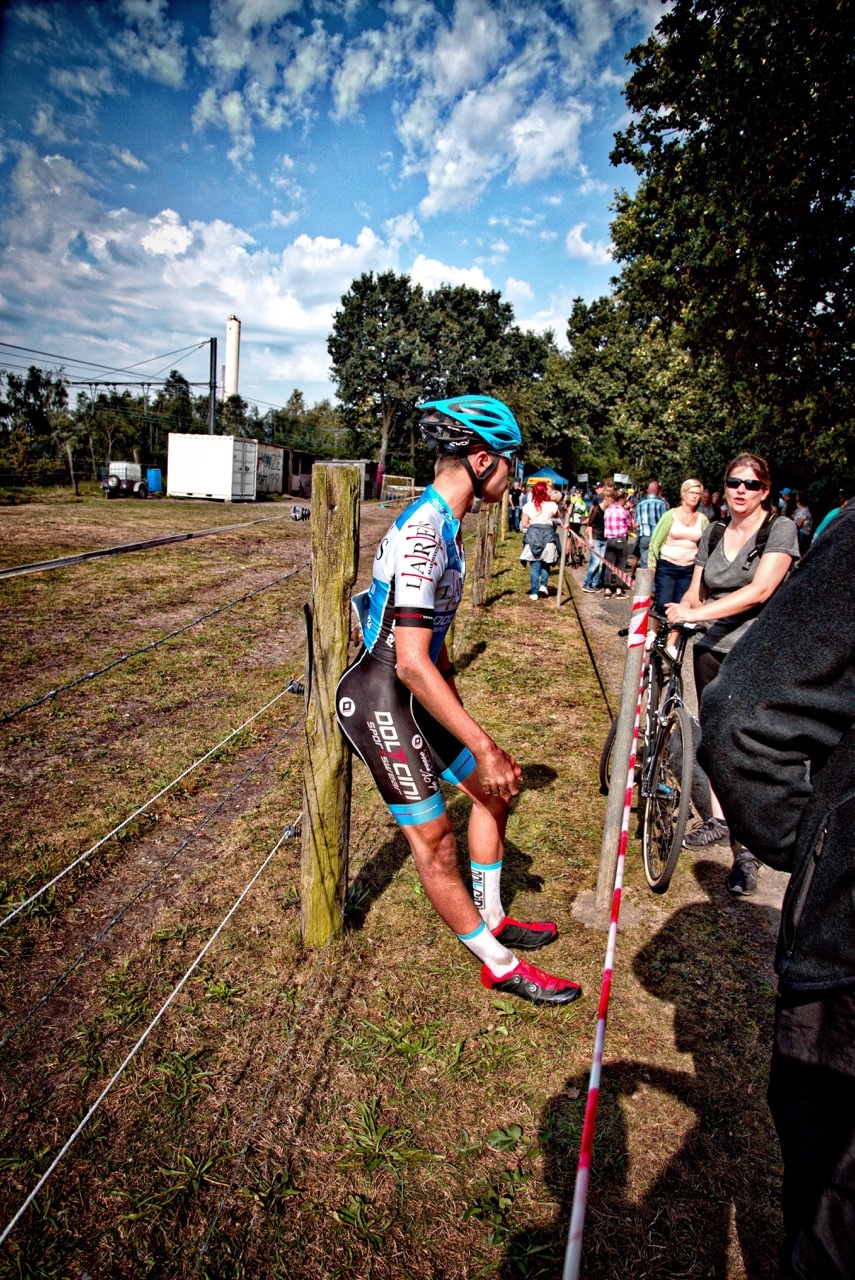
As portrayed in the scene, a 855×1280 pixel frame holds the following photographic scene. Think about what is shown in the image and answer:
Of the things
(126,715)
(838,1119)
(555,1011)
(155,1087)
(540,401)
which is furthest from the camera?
(540,401)

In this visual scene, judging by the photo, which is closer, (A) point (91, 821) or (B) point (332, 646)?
(B) point (332, 646)

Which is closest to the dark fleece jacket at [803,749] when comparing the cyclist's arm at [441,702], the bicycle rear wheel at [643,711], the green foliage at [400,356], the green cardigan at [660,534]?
the cyclist's arm at [441,702]

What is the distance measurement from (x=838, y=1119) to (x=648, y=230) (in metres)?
16.6

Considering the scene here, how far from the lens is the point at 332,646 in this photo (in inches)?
111

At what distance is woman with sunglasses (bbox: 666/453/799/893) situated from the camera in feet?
11.9

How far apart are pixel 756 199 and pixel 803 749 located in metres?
13.3

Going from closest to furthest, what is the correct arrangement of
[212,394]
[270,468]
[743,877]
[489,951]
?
[489,951] → [743,877] → [212,394] → [270,468]

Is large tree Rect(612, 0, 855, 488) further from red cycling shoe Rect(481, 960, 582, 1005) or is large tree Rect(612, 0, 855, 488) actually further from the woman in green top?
red cycling shoe Rect(481, 960, 582, 1005)

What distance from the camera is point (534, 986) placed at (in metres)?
2.78

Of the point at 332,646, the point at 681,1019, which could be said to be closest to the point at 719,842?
the point at 681,1019

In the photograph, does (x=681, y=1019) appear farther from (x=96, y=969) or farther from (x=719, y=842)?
(x=96, y=969)

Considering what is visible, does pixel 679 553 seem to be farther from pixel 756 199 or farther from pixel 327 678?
pixel 756 199

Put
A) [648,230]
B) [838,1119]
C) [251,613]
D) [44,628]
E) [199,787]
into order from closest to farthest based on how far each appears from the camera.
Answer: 1. [838,1119]
2. [199,787]
3. [44,628]
4. [251,613]
5. [648,230]

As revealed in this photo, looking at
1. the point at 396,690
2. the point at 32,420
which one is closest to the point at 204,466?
the point at 32,420
